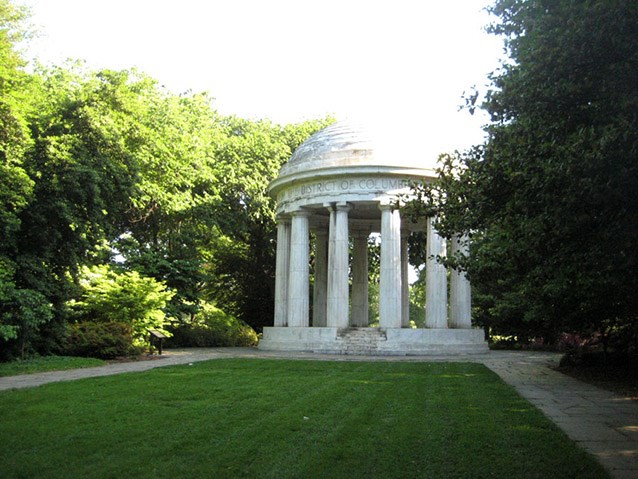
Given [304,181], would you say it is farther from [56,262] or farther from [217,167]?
[56,262]

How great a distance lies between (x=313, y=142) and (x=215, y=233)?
12.8m

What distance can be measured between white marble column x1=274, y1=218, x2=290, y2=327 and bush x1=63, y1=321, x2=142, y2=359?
44.7 ft

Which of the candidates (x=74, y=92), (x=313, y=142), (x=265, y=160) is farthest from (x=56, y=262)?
(x=265, y=160)

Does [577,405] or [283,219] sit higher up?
[283,219]

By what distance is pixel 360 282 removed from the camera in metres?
45.6

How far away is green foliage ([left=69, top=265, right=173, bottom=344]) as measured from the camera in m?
30.6

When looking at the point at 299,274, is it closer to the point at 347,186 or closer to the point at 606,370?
the point at 347,186

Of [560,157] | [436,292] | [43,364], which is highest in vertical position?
[560,157]

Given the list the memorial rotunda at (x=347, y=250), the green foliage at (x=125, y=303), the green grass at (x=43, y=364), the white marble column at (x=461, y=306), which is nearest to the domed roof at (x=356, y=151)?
the memorial rotunda at (x=347, y=250)

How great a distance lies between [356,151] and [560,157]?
26538 mm

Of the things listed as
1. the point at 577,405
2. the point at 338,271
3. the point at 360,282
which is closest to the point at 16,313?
the point at 577,405

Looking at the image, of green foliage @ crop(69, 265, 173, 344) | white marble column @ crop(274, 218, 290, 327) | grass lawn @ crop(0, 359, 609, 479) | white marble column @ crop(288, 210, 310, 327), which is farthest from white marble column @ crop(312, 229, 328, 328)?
grass lawn @ crop(0, 359, 609, 479)

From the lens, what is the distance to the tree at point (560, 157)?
9.18 meters

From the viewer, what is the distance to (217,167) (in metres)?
47.8
